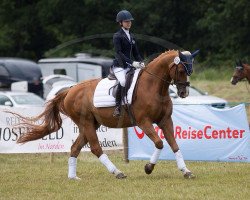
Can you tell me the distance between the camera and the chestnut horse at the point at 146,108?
12961mm

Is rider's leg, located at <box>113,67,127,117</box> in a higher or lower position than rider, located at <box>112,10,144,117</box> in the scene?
lower

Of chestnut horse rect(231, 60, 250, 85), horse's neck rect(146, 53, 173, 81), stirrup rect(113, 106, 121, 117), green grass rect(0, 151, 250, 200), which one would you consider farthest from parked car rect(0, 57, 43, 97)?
horse's neck rect(146, 53, 173, 81)

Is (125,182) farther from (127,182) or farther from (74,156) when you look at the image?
(74,156)

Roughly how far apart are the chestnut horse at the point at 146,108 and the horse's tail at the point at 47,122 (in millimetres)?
19

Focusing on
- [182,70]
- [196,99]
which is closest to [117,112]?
[182,70]

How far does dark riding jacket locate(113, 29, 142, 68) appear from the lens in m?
13.3

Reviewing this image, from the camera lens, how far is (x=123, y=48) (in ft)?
44.1

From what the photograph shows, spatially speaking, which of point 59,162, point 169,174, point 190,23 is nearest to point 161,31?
point 190,23

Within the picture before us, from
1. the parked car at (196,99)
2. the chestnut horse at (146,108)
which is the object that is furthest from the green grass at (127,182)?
the parked car at (196,99)

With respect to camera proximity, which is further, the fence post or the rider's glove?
the fence post

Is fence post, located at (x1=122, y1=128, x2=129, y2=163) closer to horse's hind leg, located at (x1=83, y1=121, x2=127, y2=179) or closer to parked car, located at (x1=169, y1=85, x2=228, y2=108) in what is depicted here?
horse's hind leg, located at (x1=83, y1=121, x2=127, y2=179)

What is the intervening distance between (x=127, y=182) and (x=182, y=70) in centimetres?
207

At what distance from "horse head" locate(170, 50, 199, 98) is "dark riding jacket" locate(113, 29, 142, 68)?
905 millimetres

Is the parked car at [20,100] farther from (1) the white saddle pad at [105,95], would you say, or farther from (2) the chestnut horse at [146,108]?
(1) the white saddle pad at [105,95]
